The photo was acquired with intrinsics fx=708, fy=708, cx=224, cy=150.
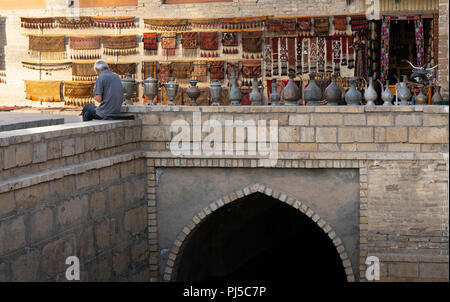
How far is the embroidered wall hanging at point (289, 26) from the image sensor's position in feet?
46.4

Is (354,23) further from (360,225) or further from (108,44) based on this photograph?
(360,225)

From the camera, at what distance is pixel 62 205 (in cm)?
686

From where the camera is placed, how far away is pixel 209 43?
14648mm

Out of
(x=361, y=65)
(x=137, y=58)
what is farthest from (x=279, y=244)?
(x=137, y=58)

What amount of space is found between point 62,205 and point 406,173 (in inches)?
157

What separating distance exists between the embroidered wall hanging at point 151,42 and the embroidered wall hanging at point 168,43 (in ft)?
0.53

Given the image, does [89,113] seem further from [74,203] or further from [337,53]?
[337,53]

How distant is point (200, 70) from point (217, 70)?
14.8 inches

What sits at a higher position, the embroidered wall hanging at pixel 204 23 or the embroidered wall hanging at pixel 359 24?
the embroidered wall hanging at pixel 204 23

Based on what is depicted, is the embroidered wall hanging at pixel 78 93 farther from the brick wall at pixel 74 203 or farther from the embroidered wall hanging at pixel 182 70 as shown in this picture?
the brick wall at pixel 74 203

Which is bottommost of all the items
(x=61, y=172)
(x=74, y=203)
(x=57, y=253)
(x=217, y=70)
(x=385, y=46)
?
(x=57, y=253)

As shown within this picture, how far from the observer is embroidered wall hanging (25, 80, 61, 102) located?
51.1 ft

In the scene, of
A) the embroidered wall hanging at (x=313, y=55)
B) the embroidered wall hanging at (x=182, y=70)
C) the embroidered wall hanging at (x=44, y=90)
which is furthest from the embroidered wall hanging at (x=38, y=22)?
the embroidered wall hanging at (x=313, y=55)

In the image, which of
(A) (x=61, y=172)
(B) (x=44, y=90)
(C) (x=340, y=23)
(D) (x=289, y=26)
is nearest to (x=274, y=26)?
(D) (x=289, y=26)
